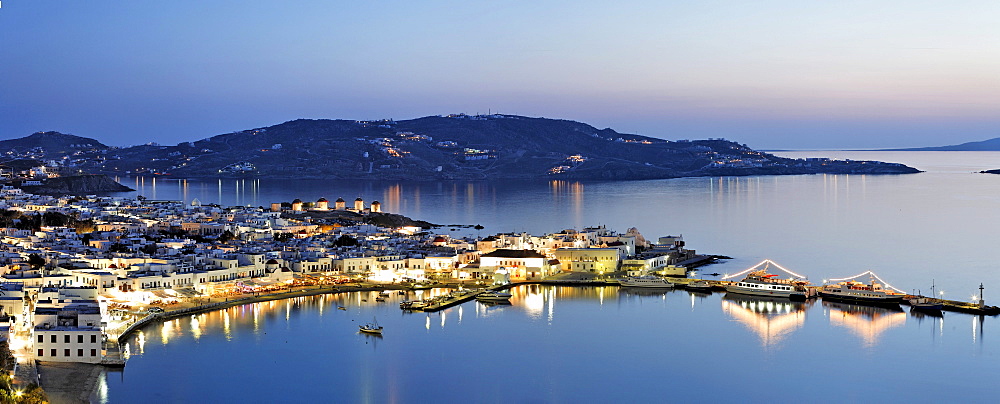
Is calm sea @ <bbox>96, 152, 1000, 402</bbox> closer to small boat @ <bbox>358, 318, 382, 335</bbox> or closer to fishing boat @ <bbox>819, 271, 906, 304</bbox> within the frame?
small boat @ <bbox>358, 318, 382, 335</bbox>

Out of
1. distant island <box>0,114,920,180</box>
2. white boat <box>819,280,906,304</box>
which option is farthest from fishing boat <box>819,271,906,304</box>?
distant island <box>0,114,920,180</box>

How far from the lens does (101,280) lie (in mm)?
13039

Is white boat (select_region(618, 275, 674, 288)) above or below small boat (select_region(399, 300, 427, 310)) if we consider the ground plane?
above

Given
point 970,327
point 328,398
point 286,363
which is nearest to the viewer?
point 328,398

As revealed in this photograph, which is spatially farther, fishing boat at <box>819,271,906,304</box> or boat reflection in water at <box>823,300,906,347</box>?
fishing boat at <box>819,271,906,304</box>

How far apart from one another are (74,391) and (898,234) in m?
18.7

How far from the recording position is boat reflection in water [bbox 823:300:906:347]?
38.5 ft

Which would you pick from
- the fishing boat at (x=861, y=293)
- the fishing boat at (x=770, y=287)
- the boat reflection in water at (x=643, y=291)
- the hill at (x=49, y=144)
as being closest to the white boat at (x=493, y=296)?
the boat reflection in water at (x=643, y=291)

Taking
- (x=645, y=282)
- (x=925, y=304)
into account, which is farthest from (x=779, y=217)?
(x=925, y=304)

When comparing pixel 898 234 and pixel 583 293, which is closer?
pixel 583 293

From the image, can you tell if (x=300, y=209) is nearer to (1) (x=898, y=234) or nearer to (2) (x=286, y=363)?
(1) (x=898, y=234)

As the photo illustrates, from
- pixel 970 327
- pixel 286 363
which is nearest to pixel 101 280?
pixel 286 363

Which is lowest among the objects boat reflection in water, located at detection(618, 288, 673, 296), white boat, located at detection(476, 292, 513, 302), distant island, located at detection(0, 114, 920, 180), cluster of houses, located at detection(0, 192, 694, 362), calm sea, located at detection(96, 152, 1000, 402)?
calm sea, located at detection(96, 152, 1000, 402)

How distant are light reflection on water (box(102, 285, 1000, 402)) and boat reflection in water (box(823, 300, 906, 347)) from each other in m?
0.02
